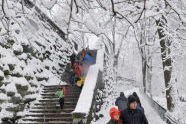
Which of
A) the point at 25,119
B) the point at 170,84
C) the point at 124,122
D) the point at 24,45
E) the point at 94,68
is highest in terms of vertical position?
the point at 24,45

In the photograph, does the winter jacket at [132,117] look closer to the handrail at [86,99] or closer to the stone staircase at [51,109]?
the handrail at [86,99]

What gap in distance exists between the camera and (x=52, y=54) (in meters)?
10.7

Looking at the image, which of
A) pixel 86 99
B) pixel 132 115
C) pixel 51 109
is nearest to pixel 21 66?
pixel 51 109

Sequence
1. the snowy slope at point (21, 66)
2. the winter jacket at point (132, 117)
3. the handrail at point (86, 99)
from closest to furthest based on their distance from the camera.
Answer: the winter jacket at point (132, 117), the handrail at point (86, 99), the snowy slope at point (21, 66)

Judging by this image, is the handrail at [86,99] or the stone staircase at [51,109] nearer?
the handrail at [86,99]

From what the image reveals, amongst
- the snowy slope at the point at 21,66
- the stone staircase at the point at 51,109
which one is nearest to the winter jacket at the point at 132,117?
the snowy slope at the point at 21,66

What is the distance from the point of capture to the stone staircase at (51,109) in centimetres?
656

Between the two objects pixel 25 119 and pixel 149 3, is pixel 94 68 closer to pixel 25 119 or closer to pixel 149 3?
pixel 25 119

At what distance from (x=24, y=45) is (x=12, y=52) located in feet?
3.08

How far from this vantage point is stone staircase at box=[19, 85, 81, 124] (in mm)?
6564

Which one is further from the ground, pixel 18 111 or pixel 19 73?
pixel 19 73

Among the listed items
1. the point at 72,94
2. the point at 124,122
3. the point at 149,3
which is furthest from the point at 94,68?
the point at 149,3

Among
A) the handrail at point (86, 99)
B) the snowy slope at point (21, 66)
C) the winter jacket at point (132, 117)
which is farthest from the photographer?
the snowy slope at point (21, 66)

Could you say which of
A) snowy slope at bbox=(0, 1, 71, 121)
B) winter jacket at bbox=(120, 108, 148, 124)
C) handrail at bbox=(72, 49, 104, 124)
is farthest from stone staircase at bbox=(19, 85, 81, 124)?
winter jacket at bbox=(120, 108, 148, 124)
